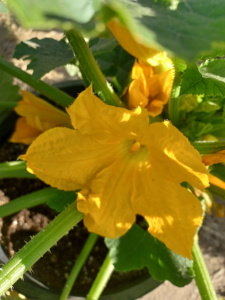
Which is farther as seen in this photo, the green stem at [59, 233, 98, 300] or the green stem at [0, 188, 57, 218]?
the green stem at [59, 233, 98, 300]

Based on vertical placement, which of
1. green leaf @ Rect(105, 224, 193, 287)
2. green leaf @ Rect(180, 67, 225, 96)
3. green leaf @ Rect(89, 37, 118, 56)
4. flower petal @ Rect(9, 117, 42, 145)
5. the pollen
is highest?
green leaf @ Rect(89, 37, 118, 56)

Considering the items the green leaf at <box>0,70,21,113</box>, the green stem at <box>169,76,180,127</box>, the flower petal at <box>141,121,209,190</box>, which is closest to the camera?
the flower petal at <box>141,121,209,190</box>

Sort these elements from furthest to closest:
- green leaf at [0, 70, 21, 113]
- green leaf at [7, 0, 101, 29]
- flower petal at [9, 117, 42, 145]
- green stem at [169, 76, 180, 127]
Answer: green leaf at [0, 70, 21, 113] < flower petal at [9, 117, 42, 145] < green stem at [169, 76, 180, 127] < green leaf at [7, 0, 101, 29]

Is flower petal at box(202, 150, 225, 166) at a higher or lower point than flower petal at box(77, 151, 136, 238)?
higher

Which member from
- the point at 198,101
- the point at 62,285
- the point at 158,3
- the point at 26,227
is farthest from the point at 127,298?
the point at 158,3

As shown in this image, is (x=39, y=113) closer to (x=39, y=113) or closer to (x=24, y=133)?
(x=39, y=113)

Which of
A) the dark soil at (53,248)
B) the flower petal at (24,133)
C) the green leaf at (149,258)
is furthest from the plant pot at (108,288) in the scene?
the flower petal at (24,133)

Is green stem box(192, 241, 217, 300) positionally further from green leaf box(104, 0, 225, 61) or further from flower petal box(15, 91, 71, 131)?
green leaf box(104, 0, 225, 61)

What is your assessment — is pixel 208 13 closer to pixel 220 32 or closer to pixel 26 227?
pixel 220 32

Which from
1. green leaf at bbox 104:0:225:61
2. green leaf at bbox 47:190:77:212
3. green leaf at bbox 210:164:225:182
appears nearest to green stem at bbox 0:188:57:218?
green leaf at bbox 47:190:77:212
